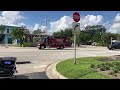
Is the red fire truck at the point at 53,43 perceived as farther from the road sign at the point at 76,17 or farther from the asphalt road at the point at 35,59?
the road sign at the point at 76,17

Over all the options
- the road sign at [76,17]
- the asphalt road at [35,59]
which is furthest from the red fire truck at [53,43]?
the road sign at [76,17]

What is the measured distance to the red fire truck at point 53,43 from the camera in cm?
3725

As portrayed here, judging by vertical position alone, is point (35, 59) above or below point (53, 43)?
below

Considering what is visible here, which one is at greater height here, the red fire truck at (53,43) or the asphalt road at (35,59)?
the red fire truck at (53,43)

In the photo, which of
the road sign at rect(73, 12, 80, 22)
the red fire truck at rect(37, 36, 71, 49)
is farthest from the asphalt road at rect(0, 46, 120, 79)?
the red fire truck at rect(37, 36, 71, 49)

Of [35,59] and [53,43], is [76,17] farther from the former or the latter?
[53,43]

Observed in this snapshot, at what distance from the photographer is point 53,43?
3916cm

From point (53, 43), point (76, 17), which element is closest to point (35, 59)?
point (76, 17)

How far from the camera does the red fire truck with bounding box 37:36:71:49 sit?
3725 centimetres

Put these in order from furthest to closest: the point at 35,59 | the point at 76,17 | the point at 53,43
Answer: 1. the point at 53,43
2. the point at 35,59
3. the point at 76,17
